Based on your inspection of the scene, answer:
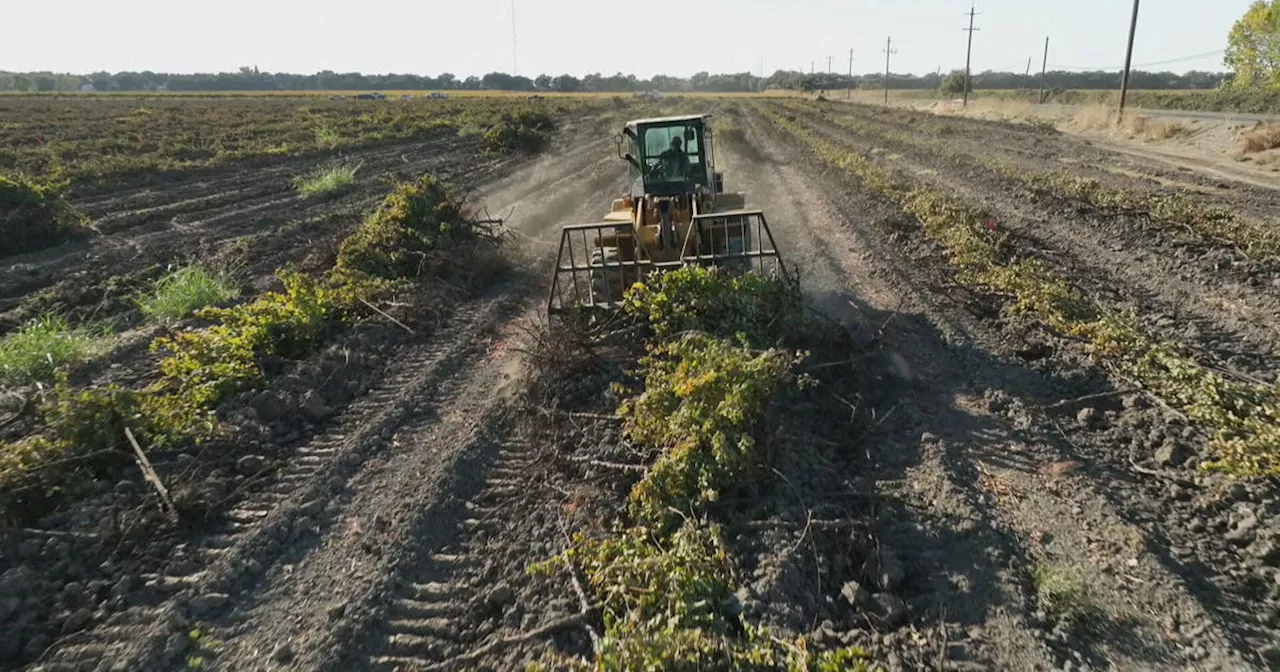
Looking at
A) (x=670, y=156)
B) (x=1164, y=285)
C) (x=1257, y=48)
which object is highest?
(x=1257, y=48)

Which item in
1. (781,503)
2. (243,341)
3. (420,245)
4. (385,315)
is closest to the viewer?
(781,503)

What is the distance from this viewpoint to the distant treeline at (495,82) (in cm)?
10306

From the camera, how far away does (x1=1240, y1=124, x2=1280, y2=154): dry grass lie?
21.0 metres

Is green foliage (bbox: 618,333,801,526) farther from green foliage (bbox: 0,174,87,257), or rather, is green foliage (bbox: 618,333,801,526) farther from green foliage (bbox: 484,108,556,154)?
green foliage (bbox: 484,108,556,154)

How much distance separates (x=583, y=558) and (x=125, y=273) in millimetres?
10076

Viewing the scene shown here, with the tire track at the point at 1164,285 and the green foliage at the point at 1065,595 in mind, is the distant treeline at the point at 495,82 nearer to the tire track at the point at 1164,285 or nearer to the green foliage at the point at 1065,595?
the tire track at the point at 1164,285

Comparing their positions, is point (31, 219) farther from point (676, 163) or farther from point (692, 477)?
point (692, 477)

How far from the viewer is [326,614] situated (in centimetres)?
435

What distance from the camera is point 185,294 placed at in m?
9.43

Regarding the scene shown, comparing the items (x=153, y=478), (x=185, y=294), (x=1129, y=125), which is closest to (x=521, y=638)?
(x=153, y=478)

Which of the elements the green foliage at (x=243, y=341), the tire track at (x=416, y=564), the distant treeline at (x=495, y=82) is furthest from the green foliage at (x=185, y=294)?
the distant treeline at (x=495, y=82)

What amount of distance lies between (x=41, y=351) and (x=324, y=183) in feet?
36.1

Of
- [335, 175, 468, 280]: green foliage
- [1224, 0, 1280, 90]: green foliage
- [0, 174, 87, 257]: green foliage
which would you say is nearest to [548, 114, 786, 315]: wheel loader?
[335, 175, 468, 280]: green foliage

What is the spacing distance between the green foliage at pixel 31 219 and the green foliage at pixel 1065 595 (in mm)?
15510
